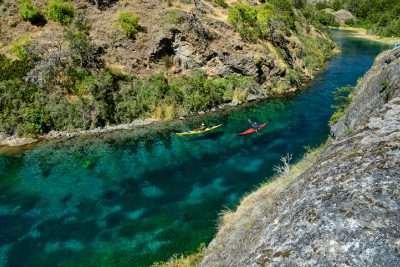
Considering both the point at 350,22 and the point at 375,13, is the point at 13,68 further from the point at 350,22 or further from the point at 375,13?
the point at 375,13

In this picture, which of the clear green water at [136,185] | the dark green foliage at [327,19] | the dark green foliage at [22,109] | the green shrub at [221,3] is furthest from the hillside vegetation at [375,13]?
the dark green foliage at [22,109]

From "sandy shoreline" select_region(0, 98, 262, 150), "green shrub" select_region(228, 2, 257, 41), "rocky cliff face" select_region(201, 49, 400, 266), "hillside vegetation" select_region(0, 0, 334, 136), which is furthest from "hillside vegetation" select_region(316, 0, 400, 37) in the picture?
"rocky cliff face" select_region(201, 49, 400, 266)

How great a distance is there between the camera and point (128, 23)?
49.1 meters

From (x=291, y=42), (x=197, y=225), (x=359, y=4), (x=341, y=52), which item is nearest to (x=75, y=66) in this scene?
(x=197, y=225)

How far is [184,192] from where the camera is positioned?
27.3 meters

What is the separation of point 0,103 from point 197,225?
98.8 feet

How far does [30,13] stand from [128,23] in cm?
1318

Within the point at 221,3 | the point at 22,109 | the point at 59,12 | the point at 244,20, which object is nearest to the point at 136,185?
the point at 22,109

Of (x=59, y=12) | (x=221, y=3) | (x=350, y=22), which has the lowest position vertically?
(x=350, y=22)

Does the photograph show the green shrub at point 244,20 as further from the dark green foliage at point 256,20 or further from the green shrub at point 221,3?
the green shrub at point 221,3

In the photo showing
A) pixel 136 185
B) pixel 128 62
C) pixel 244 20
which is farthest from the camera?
pixel 244 20

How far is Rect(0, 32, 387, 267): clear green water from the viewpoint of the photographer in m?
21.9

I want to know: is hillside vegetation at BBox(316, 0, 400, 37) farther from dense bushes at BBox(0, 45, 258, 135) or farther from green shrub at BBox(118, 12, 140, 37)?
green shrub at BBox(118, 12, 140, 37)

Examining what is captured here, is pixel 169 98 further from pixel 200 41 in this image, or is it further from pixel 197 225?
pixel 197 225
